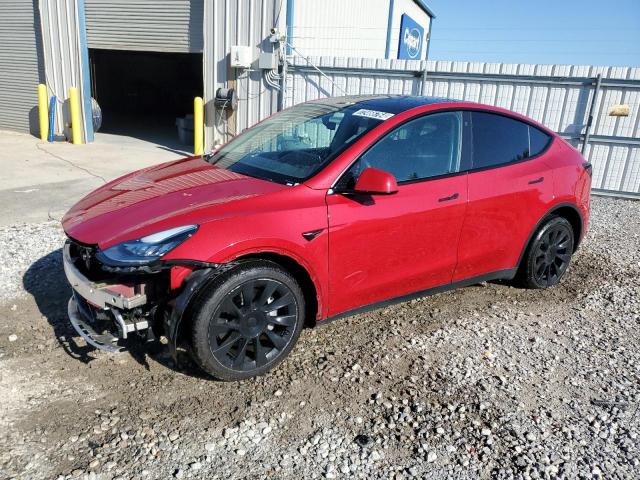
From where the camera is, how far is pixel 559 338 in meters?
4.04

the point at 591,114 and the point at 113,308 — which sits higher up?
the point at 591,114

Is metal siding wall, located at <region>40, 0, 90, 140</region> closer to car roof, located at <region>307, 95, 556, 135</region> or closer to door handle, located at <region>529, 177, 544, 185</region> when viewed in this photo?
car roof, located at <region>307, 95, 556, 135</region>

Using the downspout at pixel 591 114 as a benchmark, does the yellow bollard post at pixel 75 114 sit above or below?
below

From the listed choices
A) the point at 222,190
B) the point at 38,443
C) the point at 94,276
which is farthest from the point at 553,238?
the point at 38,443

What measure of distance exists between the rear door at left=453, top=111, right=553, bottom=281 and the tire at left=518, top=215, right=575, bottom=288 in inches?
7.9

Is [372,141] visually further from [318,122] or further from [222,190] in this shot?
[222,190]

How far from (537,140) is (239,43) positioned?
8.25 meters

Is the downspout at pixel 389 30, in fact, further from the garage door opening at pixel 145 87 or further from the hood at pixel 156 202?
the hood at pixel 156 202

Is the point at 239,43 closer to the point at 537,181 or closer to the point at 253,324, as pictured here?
the point at 537,181

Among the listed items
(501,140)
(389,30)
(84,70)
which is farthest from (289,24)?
(501,140)

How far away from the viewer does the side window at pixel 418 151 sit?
354 centimetres

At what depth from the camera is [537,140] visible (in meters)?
4.57

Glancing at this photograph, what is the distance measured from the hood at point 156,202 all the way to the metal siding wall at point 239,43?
7.65m

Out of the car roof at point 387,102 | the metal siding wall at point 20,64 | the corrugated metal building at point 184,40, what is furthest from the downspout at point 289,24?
the car roof at point 387,102
